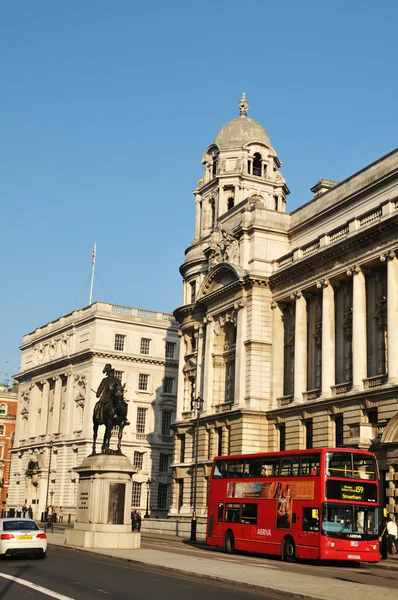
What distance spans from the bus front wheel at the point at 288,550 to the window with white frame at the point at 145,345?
5692 cm

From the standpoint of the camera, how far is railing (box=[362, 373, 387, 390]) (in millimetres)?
43272

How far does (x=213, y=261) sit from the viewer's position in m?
62.6

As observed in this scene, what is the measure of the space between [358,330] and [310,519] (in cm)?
1799

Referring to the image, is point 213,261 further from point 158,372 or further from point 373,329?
point 158,372

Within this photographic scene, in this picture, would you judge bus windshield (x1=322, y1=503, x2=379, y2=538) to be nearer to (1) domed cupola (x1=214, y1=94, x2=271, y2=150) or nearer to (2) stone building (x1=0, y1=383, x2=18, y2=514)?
(1) domed cupola (x1=214, y1=94, x2=271, y2=150)

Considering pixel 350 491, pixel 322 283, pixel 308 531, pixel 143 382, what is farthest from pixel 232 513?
Answer: pixel 143 382

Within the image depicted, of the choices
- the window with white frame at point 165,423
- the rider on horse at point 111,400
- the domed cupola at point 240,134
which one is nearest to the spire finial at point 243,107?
the domed cupola at point 240,134

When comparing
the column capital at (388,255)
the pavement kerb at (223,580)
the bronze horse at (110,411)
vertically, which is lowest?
the pavement kerb at (223,580)

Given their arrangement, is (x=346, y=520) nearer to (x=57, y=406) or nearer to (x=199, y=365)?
(x=199, y=365)

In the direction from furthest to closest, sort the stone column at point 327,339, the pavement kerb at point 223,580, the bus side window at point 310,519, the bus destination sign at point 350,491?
the stone column at point 327,339 → the bus side window at point 310,519 → the bus destination sign at point 350,491 → the pavement kerb at point 223,580

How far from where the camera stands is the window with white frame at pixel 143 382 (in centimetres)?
8641

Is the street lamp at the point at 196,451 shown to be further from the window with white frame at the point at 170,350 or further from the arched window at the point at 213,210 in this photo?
the window with white frame at the point at 170,350

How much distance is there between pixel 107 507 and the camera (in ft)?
109

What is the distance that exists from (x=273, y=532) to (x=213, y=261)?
107 feet
